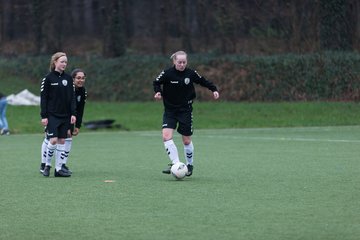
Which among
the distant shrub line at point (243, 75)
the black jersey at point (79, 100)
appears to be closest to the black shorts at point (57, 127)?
the black jersey at point (79, 100)

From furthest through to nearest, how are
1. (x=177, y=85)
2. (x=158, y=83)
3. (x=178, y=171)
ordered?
Result: 1. (x=177, y=85)
2. (x=158, y=83)
3. (x=178, y=171)

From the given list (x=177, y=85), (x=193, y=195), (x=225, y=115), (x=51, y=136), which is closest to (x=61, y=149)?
(x=51, y=136)

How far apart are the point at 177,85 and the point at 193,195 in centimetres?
283

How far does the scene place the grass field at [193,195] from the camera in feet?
34.0

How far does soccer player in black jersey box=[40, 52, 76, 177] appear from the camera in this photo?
51.8 ft

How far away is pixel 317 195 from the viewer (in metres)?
13.0

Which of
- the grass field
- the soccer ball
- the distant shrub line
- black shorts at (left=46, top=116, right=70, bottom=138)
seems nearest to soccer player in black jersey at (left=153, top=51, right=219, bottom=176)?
the soccer ball

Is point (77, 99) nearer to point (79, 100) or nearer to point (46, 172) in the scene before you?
point (79, 100)

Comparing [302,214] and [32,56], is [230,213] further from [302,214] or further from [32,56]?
[32,56]

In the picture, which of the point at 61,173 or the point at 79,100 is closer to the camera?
the point at 61,173

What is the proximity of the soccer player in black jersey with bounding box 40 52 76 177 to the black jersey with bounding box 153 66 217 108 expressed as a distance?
1394mm

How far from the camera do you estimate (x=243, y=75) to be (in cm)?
3947

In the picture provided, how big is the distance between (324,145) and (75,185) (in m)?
9.16

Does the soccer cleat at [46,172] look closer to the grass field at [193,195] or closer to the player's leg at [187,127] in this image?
the grass field at [193,195]
